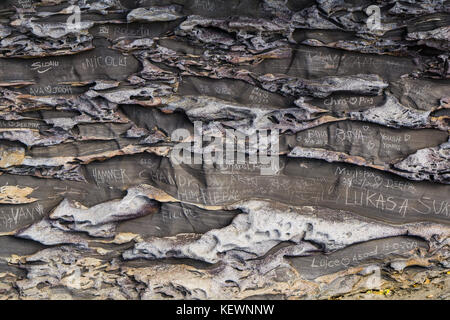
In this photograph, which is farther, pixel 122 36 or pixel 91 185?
pixel 91 185

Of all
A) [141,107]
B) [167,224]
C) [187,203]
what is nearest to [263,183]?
[187,203]

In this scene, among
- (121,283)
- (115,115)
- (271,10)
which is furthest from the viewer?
(121,283)

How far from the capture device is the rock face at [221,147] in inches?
124

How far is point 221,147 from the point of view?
340 centimetres

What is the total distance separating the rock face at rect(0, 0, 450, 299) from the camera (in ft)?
10.3

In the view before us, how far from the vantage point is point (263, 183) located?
11.4 feet

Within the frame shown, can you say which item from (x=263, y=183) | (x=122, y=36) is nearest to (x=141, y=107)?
(x=122, y=36)

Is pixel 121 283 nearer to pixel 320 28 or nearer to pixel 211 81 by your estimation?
pixel 211 81

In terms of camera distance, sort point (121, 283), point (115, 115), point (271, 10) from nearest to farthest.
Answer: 1. point (271, 10)
2. point (115, 115)
3. point (121, 283)

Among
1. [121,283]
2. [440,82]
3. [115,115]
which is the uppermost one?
[440,82]

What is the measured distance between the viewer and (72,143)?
3410 millimetres

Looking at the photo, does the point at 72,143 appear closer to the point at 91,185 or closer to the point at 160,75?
the point at 91,185

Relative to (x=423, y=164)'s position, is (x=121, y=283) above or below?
below

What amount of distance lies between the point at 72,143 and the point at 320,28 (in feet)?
7.04
